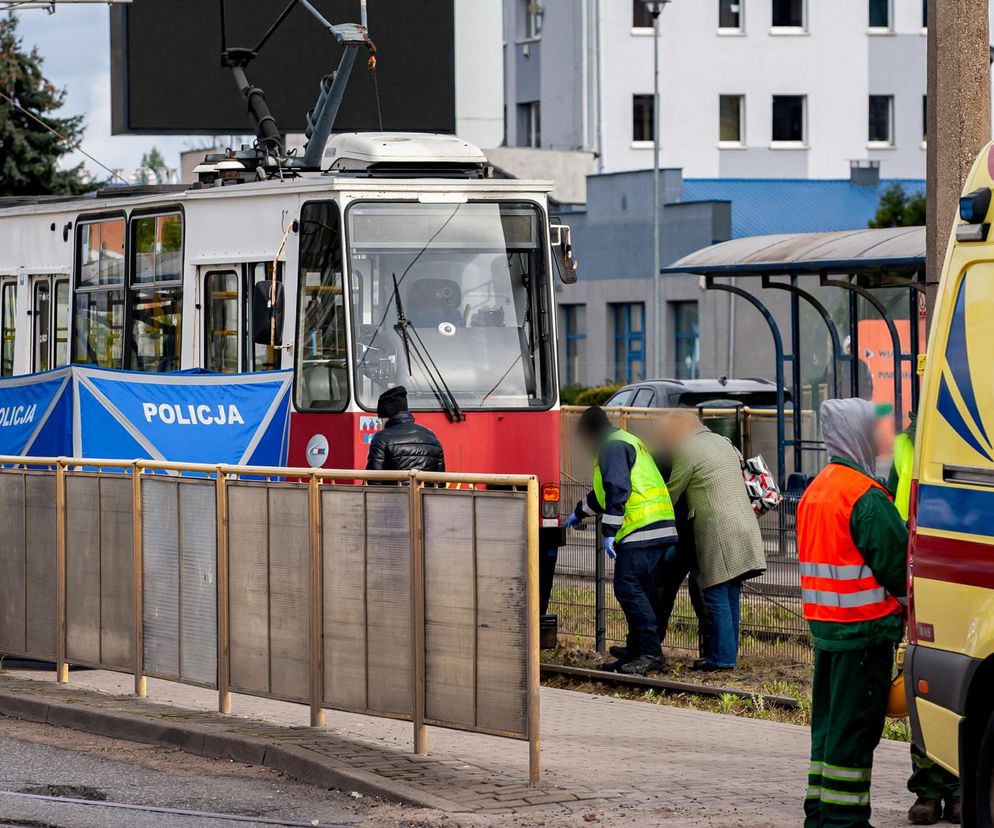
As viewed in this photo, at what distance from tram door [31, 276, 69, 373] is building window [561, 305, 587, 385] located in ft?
112

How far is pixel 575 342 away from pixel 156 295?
120ft

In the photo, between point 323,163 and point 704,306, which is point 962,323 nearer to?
point 323,163

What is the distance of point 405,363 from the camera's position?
1395 centimetres

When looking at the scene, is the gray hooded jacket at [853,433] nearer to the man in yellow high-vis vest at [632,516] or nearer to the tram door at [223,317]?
the man in yellow high-vis vest at [632,516]

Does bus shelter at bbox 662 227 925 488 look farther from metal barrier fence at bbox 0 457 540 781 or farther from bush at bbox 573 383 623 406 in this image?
bush at bbox 573 383 623 406

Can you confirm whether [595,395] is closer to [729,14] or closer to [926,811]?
[729,14]

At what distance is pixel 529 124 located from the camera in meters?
59.2

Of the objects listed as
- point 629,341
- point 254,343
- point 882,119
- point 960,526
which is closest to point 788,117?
point 882,119

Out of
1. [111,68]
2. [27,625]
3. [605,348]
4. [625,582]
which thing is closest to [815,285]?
[111,68]

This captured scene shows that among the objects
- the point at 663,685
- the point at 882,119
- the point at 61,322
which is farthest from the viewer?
the point at 882,119

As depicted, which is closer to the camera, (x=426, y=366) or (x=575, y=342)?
(x=426, y=366)

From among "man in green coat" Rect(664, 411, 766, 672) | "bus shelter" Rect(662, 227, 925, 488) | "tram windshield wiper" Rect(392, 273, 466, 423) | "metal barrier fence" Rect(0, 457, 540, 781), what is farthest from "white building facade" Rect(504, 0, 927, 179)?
"metal barrier fence" Rect(0, 457, 540, 781)

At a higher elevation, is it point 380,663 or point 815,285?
point 815,285

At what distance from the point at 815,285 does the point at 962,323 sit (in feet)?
68.4
